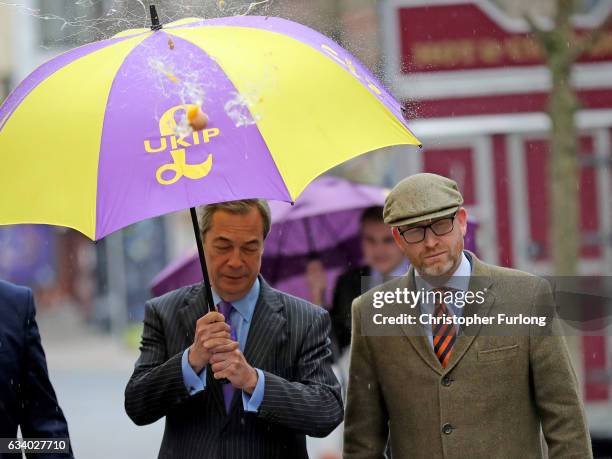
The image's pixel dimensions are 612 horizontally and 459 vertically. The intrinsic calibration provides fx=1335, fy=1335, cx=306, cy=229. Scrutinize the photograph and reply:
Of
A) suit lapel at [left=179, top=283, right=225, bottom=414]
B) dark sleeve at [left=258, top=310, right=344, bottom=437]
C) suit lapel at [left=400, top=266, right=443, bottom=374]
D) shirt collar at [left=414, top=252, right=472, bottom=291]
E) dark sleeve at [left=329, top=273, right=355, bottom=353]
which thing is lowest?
dark sleeve at [left=329, top=273, right=355, bottom=353]

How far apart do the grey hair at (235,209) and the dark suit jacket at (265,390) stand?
0.74 feet

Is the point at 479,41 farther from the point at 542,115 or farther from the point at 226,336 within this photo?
the point at 226,336

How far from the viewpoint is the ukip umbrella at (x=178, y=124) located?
12.6ft

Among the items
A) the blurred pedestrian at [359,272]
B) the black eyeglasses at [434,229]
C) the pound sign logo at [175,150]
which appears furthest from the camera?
the blurred pedestrian at [359,272]

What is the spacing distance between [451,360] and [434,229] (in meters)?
0.41

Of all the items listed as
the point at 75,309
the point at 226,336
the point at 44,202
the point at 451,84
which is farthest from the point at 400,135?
the point at 75,309

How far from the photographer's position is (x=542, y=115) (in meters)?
12.2

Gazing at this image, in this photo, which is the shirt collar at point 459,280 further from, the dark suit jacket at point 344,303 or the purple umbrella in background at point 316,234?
the purple umbrella in background at point 316,234

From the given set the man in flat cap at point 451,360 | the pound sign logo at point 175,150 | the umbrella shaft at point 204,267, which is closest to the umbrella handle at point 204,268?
the umbrella shaft at point 204,267

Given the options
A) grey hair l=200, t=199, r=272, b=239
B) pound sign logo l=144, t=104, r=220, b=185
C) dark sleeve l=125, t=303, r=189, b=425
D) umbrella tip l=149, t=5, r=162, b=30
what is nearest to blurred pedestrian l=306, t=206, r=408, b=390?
grey hair l=200, t=199, r=272, b=239

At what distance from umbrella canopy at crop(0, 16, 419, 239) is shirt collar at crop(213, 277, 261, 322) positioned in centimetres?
69

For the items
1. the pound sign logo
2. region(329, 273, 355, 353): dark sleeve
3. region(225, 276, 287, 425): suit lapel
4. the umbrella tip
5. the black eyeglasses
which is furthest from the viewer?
region(329, 273, 355, 353): dark sleeve

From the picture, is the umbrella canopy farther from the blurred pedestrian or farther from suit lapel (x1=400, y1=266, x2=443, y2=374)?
the blurred pedestrian

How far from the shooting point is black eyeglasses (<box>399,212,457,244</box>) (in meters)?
4.11
